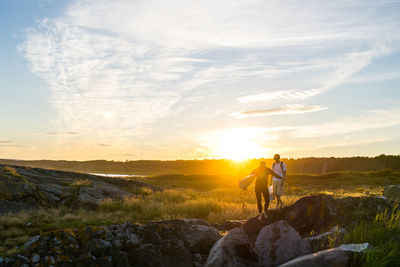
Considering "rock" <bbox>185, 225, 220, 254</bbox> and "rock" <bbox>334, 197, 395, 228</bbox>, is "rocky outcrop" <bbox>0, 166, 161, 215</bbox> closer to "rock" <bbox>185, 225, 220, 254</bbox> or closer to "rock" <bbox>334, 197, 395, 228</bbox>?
"rock" <bbox>185, 225, 220, 254</bbox>

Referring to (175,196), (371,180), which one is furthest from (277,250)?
(371,180)

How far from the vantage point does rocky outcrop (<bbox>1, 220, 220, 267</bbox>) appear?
577 cm

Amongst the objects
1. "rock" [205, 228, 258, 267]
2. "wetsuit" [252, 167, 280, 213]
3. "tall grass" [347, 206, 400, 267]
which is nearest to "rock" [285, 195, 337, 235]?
"tall grass" [347, 206, 400, 267]

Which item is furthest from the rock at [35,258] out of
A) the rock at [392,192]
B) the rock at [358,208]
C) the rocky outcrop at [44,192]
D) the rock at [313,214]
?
the rock at [392,192]

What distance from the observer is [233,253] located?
19.0 feet

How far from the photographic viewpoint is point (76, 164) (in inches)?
6053

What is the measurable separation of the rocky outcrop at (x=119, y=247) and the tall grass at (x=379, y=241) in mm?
3136

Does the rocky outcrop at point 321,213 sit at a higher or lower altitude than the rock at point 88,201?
higher

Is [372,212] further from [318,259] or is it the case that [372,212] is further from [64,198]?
[64,198]

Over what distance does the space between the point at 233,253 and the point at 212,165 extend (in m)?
160

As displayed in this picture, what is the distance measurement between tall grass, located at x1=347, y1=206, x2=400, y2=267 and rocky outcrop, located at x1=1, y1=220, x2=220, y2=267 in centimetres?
314

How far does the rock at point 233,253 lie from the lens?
18.6 ft

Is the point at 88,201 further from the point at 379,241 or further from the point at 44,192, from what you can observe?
the point at 379,241

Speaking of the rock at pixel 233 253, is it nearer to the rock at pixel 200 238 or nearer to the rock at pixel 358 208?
the rock at pixel 200 238
